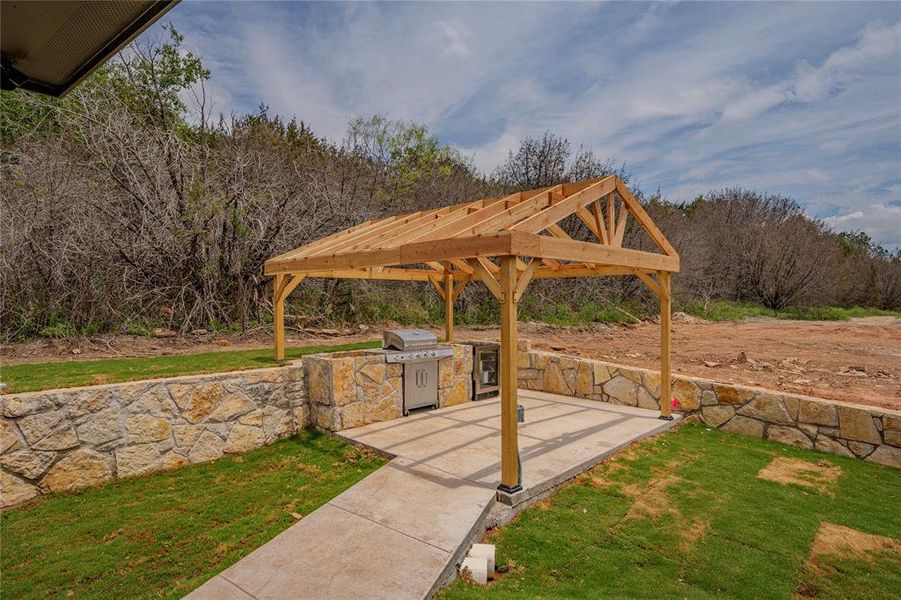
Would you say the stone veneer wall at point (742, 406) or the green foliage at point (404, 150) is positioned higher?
the green foliage at point (404, 150)

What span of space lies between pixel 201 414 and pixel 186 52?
11494 mm

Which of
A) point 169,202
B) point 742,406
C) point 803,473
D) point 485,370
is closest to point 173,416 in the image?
point 485,370

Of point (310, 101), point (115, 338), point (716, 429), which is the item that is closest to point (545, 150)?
point (310, 101)

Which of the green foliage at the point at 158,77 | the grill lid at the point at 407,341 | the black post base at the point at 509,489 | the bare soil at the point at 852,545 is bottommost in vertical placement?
the bare soil at the point at 852,545

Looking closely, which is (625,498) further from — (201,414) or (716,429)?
(201,414)

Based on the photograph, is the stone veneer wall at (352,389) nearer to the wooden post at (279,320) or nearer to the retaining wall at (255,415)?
the retaining wall at (255,415)

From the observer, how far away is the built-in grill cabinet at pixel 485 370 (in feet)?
25.0

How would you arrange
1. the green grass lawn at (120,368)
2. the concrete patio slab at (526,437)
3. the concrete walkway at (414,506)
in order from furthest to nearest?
the green grass lawn at (120,368) < the concrete patio slab at (526,437) < the concrete walkway at (414,506)

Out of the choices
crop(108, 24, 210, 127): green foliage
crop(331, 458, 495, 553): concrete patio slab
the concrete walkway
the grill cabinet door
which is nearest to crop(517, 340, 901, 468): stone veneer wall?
the concrete walkway

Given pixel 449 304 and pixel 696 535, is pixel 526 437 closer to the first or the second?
pixel 696 535

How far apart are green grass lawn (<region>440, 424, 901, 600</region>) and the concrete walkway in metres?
0.25

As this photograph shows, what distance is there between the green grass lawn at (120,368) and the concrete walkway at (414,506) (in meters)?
2.01

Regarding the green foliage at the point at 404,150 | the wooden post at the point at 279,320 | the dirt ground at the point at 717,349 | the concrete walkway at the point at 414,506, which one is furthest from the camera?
the green foliage at the point at 404,150

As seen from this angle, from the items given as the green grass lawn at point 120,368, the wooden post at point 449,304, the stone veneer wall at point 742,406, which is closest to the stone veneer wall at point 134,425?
the green grass lawn at point 120,368
